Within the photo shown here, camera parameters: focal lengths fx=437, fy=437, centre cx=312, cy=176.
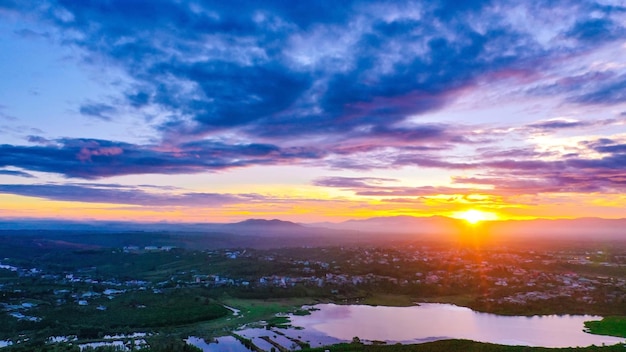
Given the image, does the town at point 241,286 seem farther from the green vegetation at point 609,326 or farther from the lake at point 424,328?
the green vegetation at point 609,326

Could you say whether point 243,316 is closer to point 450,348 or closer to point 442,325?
point 442,325

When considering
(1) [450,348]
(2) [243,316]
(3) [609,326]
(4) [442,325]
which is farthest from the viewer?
(2) [243,316]

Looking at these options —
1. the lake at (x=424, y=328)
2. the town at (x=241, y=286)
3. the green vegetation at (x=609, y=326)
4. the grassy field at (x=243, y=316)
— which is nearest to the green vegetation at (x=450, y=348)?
the lake at (x=424, y=328)

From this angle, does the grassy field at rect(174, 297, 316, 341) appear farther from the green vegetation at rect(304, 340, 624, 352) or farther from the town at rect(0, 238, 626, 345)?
the green vegetation at rect(304, 340, 624, 352)

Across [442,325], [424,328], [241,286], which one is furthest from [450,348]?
[241,286]

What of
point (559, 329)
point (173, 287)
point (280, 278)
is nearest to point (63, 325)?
point (173, 287)

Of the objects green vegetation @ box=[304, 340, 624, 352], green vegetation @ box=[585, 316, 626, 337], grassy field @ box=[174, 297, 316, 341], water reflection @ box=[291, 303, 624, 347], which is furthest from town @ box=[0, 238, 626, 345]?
green vegetation @ box=[304, 340, 624, 352]

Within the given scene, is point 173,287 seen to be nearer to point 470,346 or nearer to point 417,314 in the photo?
point 417,314

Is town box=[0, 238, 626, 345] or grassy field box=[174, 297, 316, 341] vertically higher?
town box=[0, 238, 626, 345]
